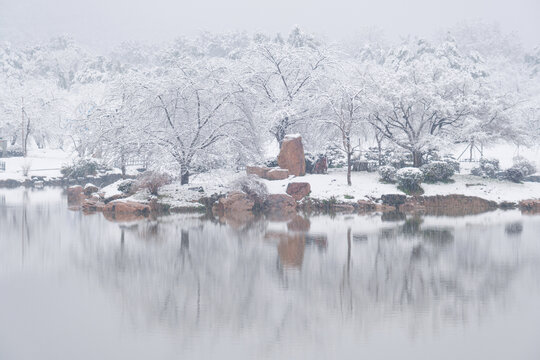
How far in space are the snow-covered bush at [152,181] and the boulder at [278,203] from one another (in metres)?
4.63

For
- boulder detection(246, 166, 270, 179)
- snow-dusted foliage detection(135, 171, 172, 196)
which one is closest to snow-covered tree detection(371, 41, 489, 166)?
boulder detection(246, 166, 270, 179)

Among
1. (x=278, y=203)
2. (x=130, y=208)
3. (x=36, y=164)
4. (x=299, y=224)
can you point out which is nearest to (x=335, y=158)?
(x=278, y=203)

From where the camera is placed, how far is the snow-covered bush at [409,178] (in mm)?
29594

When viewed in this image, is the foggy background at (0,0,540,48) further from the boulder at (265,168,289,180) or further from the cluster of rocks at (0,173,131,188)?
the boulder at (265,168,289,180)

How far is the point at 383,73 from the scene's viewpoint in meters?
33.7

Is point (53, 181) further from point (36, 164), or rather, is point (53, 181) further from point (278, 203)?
point (278, 203)

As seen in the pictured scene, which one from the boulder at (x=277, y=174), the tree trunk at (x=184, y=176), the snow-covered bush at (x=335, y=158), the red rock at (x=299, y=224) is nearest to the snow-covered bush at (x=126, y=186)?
the tree trunk at (x=184, y=176)

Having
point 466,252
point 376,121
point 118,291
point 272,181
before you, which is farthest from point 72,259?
point 376,121

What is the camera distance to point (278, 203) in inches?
1123

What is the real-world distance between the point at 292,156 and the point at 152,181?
7174 mm

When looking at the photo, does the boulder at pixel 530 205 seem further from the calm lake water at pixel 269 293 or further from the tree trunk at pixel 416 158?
the calm lake water at pixel 269 293

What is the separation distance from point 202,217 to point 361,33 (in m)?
83.3

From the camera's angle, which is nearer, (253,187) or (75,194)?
(253,187)

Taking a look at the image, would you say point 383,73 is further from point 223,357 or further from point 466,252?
point 223,357
